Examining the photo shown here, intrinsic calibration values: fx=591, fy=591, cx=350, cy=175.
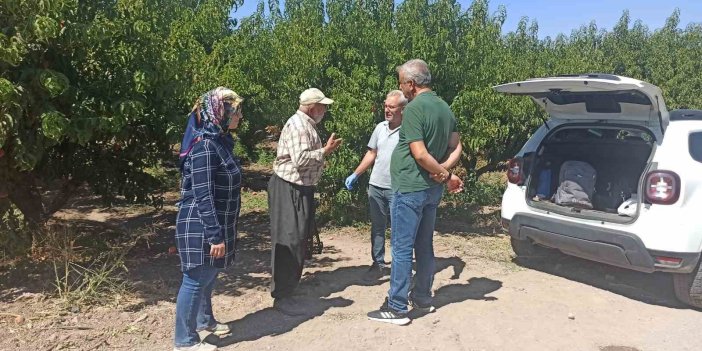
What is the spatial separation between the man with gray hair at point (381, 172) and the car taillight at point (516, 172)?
1.40 meters

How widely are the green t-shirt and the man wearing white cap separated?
580 millimetres

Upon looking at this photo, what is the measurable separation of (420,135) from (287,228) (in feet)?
4.19

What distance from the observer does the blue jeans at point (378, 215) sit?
5402mm

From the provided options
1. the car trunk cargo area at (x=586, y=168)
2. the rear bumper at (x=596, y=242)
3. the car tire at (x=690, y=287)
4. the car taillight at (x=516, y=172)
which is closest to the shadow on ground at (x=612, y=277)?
the car tire at (x=690, y=287)

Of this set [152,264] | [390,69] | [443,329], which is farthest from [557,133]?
[152,264]

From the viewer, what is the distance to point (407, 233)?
4348 millimetres

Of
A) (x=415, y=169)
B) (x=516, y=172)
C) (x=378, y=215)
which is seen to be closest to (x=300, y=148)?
(x=415, y=169)

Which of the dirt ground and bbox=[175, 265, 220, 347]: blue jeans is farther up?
bbox=[175, 265, 220, 347]: blue jeans

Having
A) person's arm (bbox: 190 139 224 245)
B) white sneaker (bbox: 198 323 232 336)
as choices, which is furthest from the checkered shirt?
white sneaker (bbox: 198 323 232 336)

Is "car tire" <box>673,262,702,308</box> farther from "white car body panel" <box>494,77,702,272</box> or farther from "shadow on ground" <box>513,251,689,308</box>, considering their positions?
"white car body panel" <box>494,77,702,272</box>

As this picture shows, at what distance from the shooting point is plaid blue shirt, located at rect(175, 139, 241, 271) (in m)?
3.57

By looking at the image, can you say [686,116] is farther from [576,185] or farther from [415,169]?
[415,169]

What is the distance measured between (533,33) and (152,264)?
842 cm

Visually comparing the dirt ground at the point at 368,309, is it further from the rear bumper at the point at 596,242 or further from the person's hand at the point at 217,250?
the person's hand at the point at 217,250
